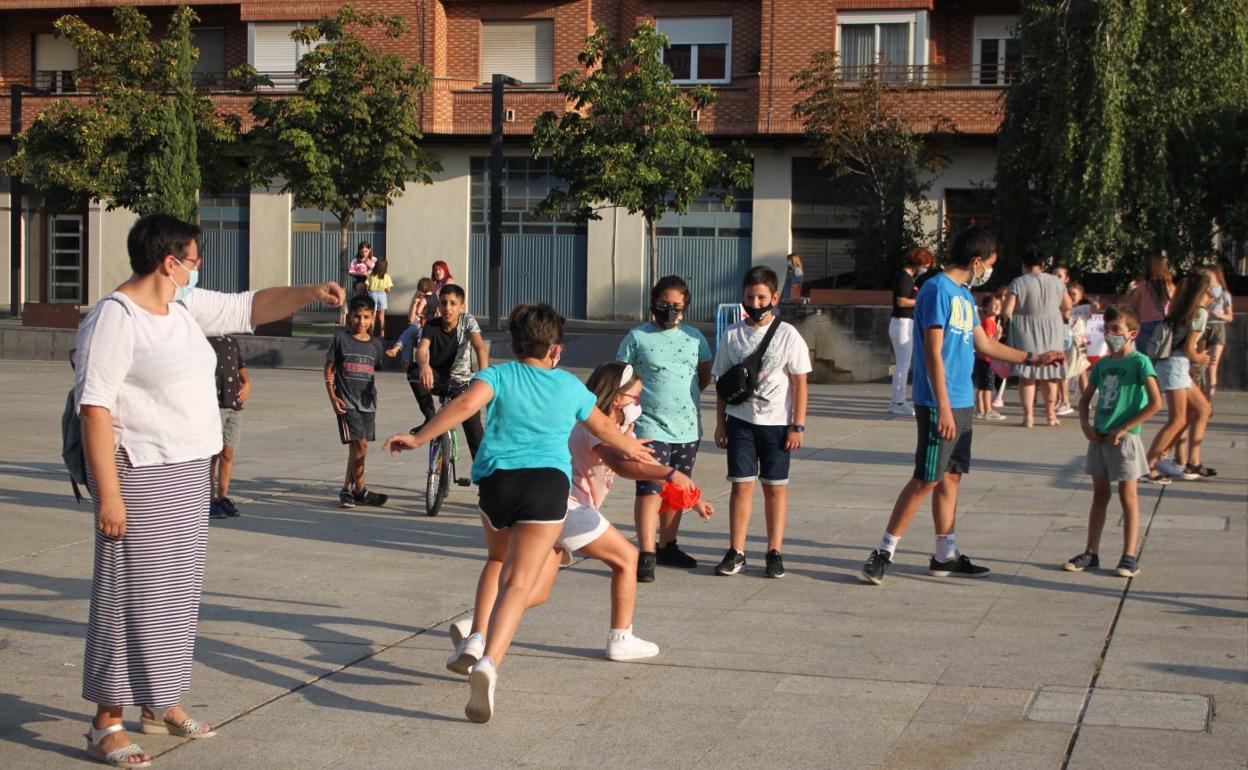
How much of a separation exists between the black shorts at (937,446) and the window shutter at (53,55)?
33.5 metres

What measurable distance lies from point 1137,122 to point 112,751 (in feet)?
62.7

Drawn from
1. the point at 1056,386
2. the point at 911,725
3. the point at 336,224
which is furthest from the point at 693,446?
the point at 336,224

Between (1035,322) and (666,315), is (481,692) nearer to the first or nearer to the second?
(666,315)

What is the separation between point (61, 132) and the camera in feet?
97.5

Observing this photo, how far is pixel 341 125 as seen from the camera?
2892cm

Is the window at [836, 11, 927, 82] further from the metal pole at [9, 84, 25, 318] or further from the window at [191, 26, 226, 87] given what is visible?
the metal pole at [9, 84, 25, 318]

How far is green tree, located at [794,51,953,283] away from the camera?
2747 cm

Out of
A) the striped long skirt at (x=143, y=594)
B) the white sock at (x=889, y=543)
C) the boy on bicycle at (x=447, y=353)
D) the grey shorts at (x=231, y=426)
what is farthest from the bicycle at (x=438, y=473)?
the striped long skirt at (x=143, y=594)

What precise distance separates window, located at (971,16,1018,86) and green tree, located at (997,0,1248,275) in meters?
9.53

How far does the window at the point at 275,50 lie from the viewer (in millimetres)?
34500

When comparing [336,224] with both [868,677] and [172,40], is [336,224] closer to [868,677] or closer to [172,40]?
[172,40]

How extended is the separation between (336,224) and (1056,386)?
78.7 ft

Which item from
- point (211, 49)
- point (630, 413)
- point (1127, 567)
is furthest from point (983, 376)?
point (211, 49)

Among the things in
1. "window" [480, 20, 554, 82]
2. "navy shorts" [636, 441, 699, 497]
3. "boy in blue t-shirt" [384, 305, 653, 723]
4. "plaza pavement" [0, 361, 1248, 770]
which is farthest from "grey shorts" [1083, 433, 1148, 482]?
"window" [480, 20, 554, 82]
